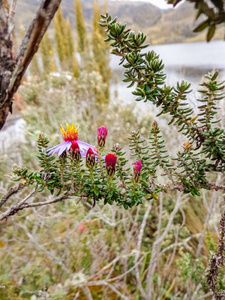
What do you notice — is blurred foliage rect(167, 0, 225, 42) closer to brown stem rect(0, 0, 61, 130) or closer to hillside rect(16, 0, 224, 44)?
brown stem rect(0, 0, 61, 130)

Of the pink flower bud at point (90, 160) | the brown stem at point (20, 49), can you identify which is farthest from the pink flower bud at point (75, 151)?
the brown stem at point (20, 49)

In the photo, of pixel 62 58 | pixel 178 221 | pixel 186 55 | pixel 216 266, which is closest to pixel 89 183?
pixel 216 266

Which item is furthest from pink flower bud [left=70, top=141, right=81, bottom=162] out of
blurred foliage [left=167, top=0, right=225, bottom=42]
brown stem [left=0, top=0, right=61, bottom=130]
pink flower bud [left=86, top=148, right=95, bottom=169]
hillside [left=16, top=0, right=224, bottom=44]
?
hillside [left=16, top=0, right=224, bottom=44]

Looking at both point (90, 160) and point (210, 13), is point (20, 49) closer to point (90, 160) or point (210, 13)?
point (90, 160)

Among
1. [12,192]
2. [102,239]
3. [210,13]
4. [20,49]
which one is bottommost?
[102,239]

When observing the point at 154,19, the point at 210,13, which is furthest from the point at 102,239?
the point at 210,13

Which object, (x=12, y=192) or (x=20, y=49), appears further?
(x=12, y=192)

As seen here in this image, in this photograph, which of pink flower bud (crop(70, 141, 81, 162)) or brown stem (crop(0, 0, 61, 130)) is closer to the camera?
brown stem (crop(0, 0, 61, 130))

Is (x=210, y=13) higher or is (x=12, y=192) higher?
(x=210, y=13)

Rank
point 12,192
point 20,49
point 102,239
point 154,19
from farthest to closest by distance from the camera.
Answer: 1. point 102,239
2. point 154,19
3. point 12,192
4. point 20,49

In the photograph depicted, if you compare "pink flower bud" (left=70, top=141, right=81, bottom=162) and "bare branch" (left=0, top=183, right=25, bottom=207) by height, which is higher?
"pink flower bud" (left=70, top=141, right=81, bottom=162)

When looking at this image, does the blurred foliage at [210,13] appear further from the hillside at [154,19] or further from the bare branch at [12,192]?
the hillside at [154,19]

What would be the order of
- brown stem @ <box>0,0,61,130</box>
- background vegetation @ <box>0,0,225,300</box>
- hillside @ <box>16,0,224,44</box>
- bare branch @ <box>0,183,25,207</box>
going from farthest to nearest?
background vegetation @ <box>0,0,225,300</box>, hillside @ <box>16,0,224,44</box>, bare branch @ <box>0,183,25,207</box>, brown stem @ <box>0,0,61,130</box>

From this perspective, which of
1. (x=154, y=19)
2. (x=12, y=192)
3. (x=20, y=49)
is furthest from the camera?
(x=154, y=19)
